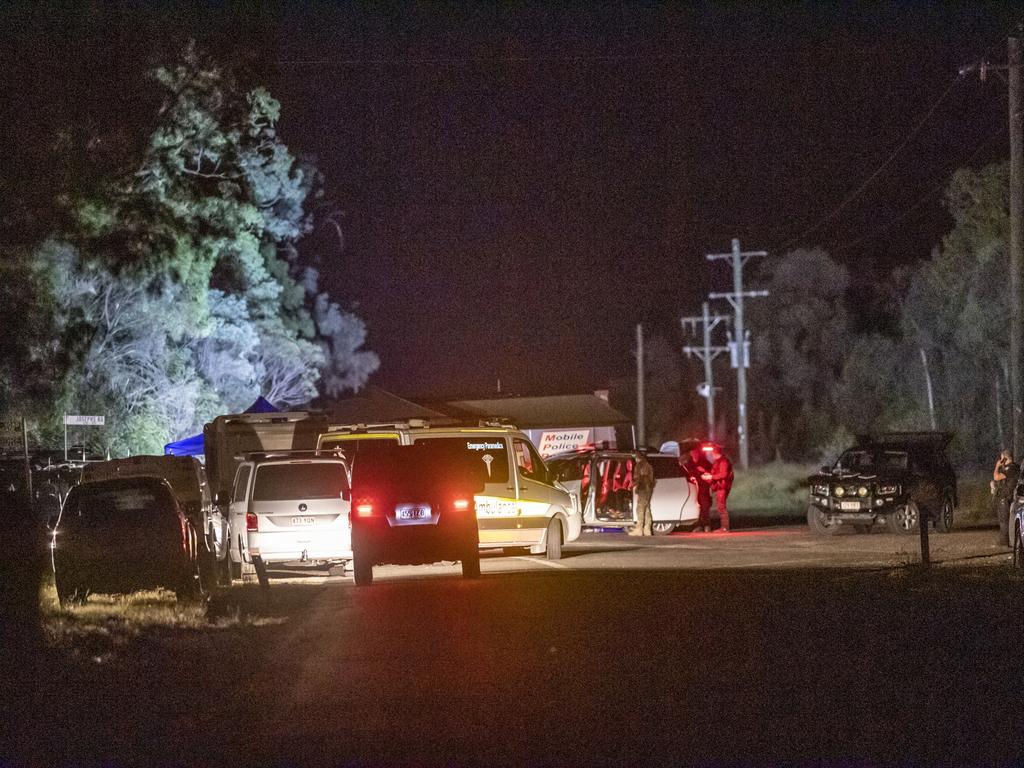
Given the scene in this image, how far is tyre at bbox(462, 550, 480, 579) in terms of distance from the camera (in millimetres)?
20562

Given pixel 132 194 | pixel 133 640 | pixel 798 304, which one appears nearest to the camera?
pixel 133 640

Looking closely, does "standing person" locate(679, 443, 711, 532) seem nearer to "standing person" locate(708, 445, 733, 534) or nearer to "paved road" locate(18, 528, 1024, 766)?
"standing person" locate(708, 445, 733, 534)

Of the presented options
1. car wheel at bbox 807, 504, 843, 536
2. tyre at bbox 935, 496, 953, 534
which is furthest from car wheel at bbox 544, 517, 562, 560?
tyre at bbox 935, 496, 953, 534

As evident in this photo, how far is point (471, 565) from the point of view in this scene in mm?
20719

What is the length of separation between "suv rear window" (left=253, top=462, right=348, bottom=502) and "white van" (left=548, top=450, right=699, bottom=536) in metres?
8.20

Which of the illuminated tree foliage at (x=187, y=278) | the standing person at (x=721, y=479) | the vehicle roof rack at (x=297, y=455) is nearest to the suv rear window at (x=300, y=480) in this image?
the vehicle roof rack at (x=297, y=455)

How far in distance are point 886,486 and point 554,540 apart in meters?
7.08

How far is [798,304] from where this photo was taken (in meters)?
75.1

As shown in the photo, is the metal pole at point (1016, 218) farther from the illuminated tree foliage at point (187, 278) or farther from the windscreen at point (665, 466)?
the illuminated tree foliage at point (187, 278)

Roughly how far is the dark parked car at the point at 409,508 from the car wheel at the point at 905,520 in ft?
34.2

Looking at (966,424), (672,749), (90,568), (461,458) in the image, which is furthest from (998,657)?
(966,424)

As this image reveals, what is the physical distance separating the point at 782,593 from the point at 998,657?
16.0 ft

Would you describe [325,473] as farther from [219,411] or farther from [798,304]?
[798,304]

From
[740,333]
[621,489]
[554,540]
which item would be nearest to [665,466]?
[621,489]
